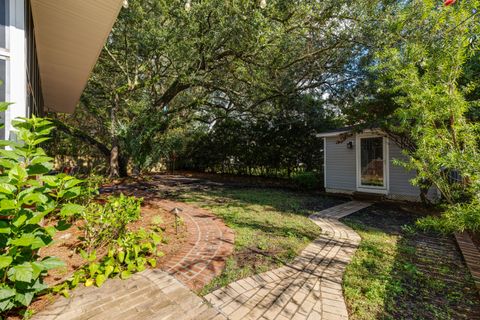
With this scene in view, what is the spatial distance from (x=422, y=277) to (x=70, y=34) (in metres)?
6.20

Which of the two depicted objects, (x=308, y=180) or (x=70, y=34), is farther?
(x=308, y=180)

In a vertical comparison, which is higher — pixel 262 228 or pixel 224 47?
pixel 224 47

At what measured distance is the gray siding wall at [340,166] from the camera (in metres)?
9.11

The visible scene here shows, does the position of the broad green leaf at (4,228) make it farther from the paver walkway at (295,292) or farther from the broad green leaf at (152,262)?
the paver walkway at (295,292)

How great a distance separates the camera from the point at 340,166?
949cm

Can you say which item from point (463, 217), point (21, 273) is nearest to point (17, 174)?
point (21, 273)

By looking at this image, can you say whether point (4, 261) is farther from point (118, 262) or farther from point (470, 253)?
point (470, 253)

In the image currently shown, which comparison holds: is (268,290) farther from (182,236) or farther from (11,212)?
(11,212)

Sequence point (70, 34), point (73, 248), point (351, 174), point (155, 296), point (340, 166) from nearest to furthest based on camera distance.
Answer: point (155, 296) < point (73, 248) < point (70, 34) < point (351, 174) < point (340, 166)

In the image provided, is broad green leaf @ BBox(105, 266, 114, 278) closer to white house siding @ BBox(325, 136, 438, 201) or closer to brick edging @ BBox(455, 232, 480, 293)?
brick edging @ BBox(455, 232, 480, 293)

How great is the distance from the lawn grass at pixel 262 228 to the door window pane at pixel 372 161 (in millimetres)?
1469

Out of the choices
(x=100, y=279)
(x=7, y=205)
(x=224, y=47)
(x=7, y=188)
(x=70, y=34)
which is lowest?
(x=100, y=279)

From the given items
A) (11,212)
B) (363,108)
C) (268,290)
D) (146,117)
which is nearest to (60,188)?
(11,212)

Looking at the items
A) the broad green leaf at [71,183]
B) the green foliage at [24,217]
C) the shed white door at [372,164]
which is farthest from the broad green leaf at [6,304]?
the shed white door at [372,164]
